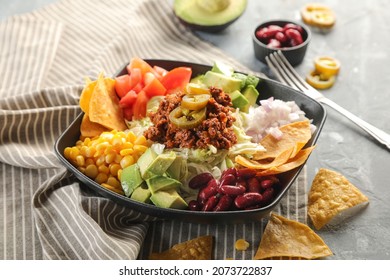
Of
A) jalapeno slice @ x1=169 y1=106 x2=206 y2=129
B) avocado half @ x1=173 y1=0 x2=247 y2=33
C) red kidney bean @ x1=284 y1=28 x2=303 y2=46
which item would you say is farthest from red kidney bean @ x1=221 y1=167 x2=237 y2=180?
avocado half @ x1=173 y1=0 x2=247 y2=33

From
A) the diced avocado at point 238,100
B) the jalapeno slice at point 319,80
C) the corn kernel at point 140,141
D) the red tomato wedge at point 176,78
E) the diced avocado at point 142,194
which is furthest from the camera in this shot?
the jalapeno slice at point 319,80

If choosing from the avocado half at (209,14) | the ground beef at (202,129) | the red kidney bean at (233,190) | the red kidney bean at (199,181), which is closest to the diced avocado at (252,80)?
the ground beef at (202,129)

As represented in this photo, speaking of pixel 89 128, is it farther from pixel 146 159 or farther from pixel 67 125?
pixel 146 159

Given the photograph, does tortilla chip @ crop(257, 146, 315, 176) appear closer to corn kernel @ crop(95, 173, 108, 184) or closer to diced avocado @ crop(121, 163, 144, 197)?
diced avocado @ crop(121, 163, 144, 197)

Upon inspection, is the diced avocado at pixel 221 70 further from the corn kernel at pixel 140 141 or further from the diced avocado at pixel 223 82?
the corn kernel at pixel 140 141
